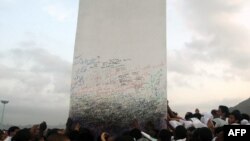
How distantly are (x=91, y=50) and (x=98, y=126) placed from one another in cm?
158

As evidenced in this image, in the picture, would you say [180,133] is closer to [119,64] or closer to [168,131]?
[168,131]

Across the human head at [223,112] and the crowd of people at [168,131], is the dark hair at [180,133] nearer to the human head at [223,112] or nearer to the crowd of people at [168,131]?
the crowd of people at [168,131]

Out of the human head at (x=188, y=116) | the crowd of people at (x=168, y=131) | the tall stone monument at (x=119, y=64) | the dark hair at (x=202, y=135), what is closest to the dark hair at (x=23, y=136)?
the crowd of people at (x=168, y=131)

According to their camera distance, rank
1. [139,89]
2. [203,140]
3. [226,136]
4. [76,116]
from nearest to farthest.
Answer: [226,136] < [203,140] < [139,89] < [76,116]

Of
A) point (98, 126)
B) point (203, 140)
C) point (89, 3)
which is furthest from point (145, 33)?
point (203, 140)

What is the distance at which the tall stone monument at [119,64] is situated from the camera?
7.25 m

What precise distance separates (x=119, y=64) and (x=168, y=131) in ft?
11.1

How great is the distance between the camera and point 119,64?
7.52 metres

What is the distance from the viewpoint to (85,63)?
7777 mm

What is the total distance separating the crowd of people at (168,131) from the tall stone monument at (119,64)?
0.36 metres

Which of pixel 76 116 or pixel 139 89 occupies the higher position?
pixel 139 89

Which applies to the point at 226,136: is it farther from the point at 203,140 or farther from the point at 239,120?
the point at 239,120

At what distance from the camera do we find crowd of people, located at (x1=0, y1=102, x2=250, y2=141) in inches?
140

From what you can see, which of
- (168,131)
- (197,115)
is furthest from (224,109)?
(168,131)
